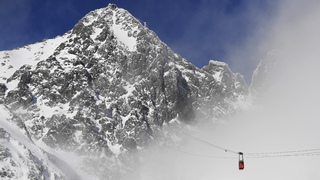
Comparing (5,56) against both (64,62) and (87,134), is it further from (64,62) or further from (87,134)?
(87,134)

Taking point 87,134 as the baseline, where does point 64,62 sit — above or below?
above

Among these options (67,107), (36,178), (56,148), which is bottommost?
(36,178)

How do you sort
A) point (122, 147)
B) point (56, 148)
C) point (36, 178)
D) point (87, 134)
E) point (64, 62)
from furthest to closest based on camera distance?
point (64, 62)
point (122, 147)
point (87, 134)
point (56, 148)
point (36, 178)

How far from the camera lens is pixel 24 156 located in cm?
9931

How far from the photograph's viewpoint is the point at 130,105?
646 ft

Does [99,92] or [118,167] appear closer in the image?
[118,167]

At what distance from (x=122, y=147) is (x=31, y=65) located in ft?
225

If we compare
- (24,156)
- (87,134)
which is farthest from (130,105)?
(24,156)

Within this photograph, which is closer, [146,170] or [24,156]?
[24,156]

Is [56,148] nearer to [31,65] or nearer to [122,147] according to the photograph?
[122,147]

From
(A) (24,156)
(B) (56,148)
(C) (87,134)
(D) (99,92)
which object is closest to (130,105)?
(D) (99,92)

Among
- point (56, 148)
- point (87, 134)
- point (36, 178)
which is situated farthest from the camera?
point (87, 134)

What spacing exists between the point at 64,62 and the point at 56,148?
5555 cm

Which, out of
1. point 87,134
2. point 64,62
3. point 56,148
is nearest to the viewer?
point 56,148
